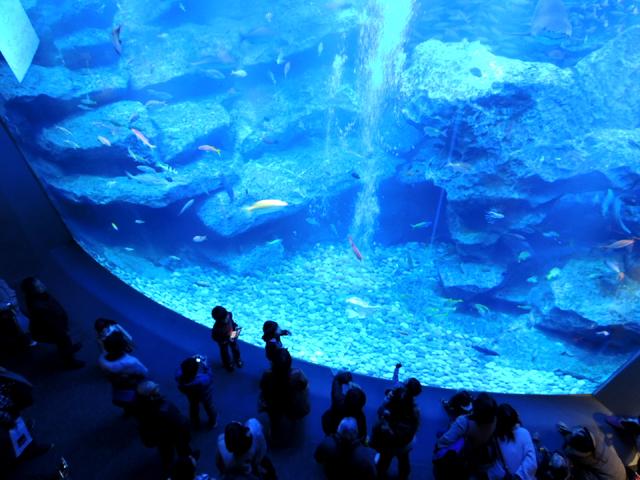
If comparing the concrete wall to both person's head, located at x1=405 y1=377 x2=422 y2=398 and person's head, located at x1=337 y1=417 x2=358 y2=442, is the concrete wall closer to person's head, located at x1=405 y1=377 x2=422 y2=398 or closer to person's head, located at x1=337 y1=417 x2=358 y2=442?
person's head, located at x1=337 y1=417 x2=358 y2=442

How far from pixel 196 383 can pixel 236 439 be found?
824 mm

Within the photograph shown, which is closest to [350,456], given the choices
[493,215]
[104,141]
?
[493,215]

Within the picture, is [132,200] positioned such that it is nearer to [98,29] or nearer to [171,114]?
[171,114]

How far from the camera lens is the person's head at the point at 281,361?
276 centimetres

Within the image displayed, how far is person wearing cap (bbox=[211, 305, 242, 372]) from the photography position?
3.39 metres

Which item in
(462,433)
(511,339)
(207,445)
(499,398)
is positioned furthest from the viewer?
(511,339)

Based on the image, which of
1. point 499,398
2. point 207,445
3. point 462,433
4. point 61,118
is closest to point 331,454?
point 462,433

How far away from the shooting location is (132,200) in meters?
9.05

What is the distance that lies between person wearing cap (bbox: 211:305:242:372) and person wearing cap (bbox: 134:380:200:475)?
3.02 feet

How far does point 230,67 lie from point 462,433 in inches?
618

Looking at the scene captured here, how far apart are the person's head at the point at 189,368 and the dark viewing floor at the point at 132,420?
79cm

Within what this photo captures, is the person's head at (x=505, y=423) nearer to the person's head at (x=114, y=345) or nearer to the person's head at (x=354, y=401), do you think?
the person's head at (x=354, y=401)

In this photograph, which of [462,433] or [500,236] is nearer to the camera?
[462,433]

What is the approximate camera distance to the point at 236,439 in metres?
2.07
